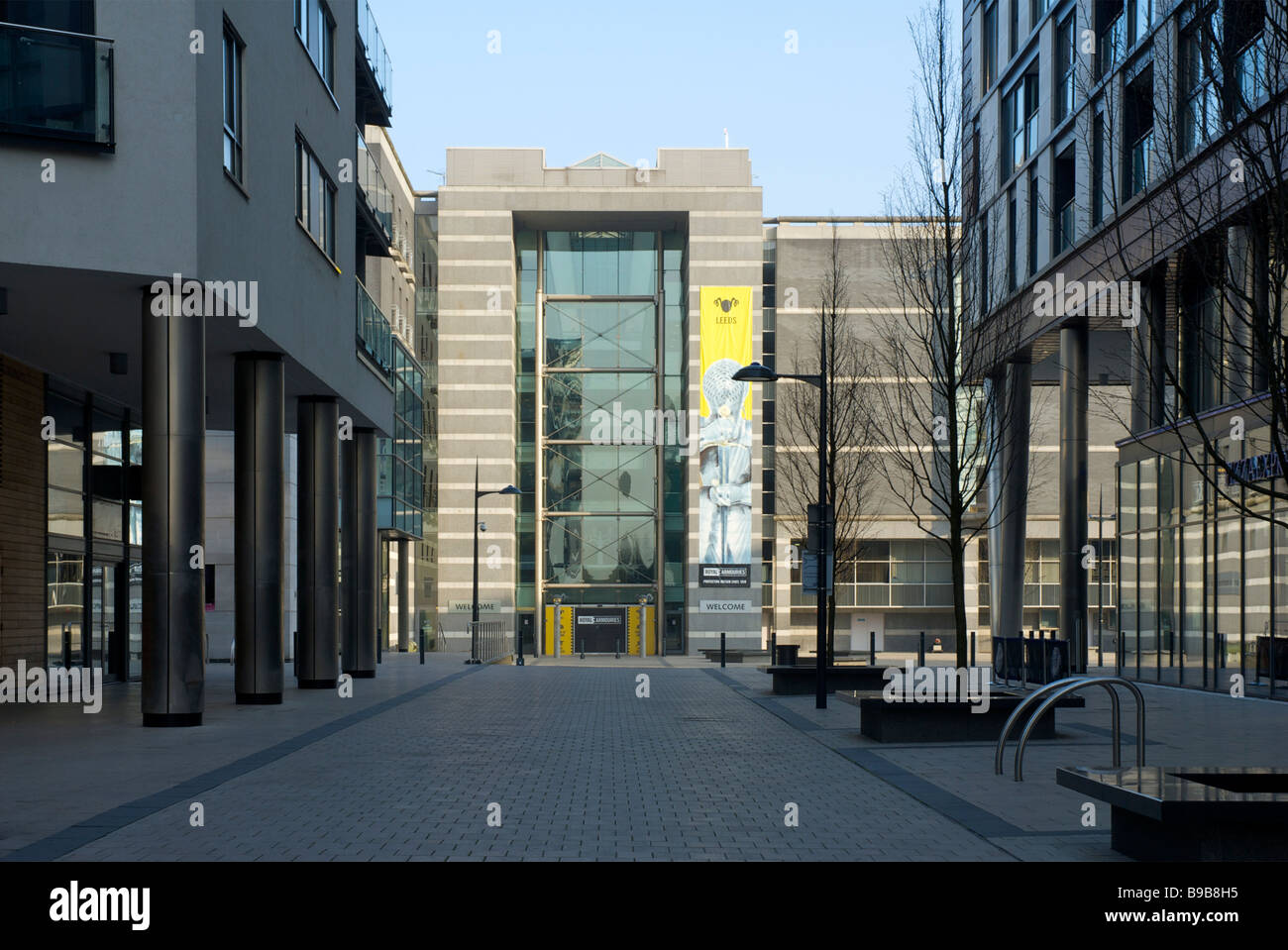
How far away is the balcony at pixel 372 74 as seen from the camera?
28.9 meters

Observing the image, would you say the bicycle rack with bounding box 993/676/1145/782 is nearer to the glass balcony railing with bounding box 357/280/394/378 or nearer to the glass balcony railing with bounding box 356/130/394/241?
the glass balcony railing with bounding box 357/280/394/378

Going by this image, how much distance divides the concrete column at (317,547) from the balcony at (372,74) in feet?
24.5

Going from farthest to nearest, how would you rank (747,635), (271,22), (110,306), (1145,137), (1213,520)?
1. (747,635)
2. (1145,137)
3. (1213,520)
4. (271,22)
5. (110,306)

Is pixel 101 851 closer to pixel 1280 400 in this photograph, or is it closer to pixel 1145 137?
pixel 1280 400

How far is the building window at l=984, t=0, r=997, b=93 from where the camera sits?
123 ft

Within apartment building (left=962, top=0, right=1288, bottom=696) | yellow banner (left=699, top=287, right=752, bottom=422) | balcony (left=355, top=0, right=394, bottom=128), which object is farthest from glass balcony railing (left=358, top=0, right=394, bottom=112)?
yellow banner (left=699, top=287, right=752, bottom=422)

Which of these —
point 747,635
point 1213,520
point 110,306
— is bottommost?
point 747,635

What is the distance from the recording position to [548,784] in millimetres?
11586

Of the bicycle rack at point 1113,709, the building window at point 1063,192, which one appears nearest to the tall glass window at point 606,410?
the building window at point 1063,192

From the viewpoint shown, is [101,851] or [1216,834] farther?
[101,851]

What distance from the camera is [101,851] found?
27.1ft

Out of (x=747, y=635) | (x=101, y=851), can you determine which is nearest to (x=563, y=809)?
(x=101, y=851)

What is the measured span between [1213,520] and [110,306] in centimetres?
1809
